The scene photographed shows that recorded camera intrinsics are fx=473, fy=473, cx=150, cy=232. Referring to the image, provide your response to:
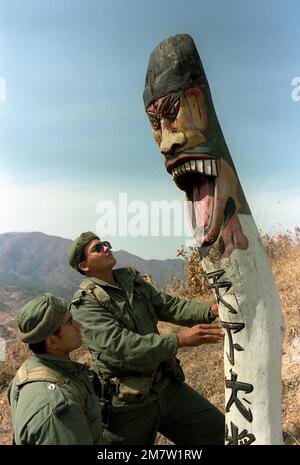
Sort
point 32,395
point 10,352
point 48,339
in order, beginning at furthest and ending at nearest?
1. point 10,352
2. point 48,339
3. point 32,395

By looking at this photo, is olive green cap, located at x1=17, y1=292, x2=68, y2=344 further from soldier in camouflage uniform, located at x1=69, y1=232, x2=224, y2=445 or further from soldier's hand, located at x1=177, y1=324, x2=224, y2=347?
soldier's hand, located at x1=177, y1=324, x2=224, y2=347

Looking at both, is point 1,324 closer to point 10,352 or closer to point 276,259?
point 10,352

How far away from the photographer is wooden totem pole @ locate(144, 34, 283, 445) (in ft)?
8.23

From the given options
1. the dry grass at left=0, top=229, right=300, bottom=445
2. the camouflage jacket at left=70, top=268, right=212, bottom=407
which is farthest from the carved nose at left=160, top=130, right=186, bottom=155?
the dry grass at left=0, top=229, right=300, bottom=445

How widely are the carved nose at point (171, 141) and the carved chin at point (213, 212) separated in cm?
10

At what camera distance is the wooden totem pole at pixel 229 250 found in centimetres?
251

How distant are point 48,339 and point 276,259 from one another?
6.50 metres

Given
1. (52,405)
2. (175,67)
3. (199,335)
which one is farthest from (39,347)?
(175,67)

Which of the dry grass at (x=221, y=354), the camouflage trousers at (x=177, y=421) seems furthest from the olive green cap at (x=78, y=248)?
the dry grass at (x=221, y=354)

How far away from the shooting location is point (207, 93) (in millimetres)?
2623

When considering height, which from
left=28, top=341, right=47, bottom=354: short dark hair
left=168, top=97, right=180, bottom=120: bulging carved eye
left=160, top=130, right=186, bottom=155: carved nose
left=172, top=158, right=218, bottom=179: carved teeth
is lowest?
left=28, top=341, right=47, bottom=354: short dark hair

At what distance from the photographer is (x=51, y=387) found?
205 centimetres
